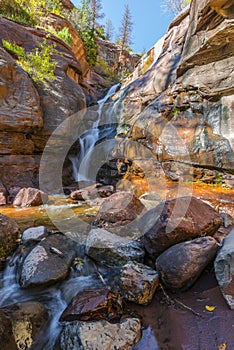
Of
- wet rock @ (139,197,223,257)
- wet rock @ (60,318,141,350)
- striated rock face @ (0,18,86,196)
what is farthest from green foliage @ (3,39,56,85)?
wet rock @ (60,318,141,350)

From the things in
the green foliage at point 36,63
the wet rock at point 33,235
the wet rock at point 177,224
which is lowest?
the wet rock at point 33,235

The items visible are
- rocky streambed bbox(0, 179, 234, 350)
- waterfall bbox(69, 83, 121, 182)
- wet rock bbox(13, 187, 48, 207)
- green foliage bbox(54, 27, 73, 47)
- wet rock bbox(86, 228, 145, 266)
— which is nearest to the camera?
rocky streambed bbox(0, 179, 234, 350)

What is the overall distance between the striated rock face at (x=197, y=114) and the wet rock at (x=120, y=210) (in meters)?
2.81

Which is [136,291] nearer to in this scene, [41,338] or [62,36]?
[41,338]

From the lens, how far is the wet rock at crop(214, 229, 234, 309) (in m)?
1.82

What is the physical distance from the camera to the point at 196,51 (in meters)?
6.19

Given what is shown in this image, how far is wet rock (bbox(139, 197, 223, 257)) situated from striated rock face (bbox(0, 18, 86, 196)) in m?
5.74

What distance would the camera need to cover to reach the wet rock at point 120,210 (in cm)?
330

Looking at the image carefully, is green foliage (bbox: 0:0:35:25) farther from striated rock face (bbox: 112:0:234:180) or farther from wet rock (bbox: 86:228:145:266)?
wet rock (bbox: 86:228:145:266)

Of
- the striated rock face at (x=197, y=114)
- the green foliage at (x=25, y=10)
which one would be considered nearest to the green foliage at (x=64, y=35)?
the green foliage at (x=25, y=10)

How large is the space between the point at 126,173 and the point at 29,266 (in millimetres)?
4685

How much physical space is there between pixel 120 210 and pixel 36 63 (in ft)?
24.3

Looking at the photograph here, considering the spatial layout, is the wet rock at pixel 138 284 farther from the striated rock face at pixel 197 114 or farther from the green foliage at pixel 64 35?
the green foliage at pixel 64 35

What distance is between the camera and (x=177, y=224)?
8.16 ft
